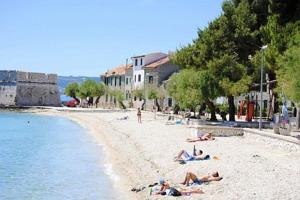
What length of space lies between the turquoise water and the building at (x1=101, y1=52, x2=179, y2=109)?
1260 inches

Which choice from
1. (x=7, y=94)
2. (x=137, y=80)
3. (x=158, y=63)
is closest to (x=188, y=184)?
(x=158, y=63)

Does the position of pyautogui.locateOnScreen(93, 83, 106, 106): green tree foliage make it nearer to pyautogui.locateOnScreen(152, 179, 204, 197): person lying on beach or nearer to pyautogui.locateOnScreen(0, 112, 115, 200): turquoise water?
pyautogui.locateOnScreen(0, 112, 115, 200): turquoise water

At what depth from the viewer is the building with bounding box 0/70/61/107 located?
313 ft

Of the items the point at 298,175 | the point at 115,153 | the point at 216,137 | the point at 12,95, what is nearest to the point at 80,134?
the point at 115,153

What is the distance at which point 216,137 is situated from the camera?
28672 mm

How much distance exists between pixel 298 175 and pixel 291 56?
35.3ft

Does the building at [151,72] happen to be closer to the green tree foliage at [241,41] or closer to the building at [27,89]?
the building at [27,89]

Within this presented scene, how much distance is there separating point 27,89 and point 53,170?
74444 mm

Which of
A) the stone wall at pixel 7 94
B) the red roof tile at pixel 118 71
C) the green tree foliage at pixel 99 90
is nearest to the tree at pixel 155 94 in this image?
the red roof tile at pixel 118 71

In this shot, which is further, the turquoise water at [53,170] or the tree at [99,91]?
the tree at [99,91]

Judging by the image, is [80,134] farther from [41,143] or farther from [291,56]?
[291,56]

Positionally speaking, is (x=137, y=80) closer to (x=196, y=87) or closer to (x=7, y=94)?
(x=7, y=94)

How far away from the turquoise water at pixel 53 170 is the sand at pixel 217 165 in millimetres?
806

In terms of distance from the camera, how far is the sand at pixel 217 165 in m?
14.3
